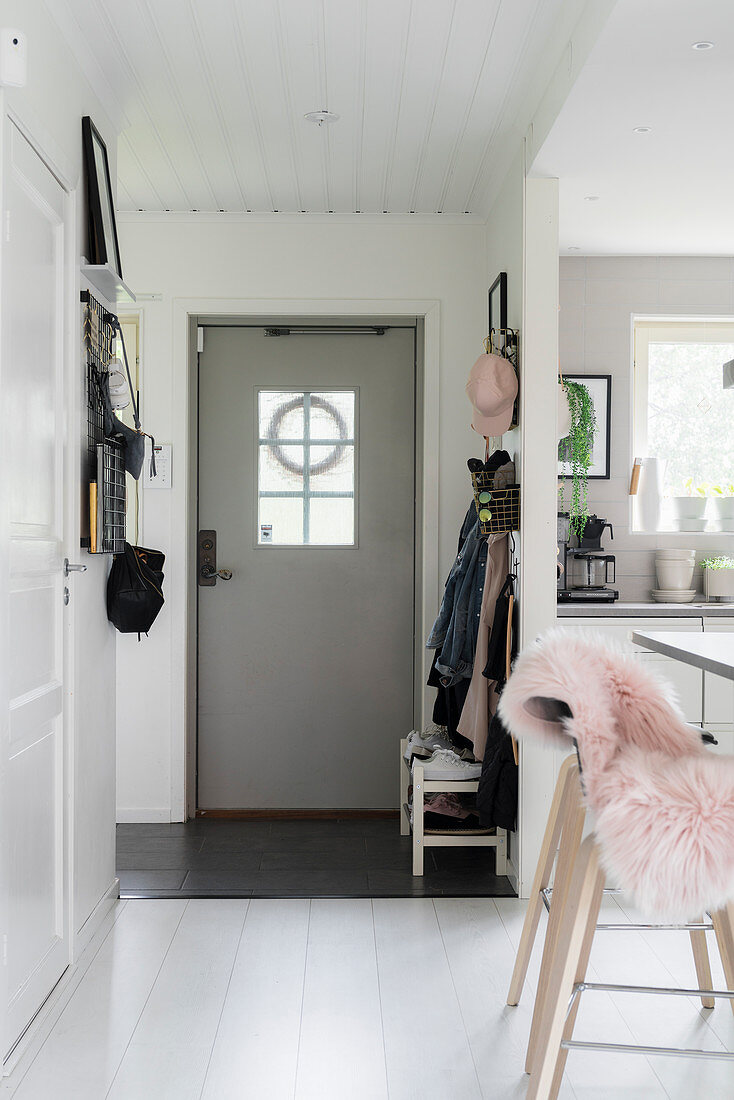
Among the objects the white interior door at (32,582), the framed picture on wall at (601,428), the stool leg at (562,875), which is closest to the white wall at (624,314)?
the framed picture on wall at (601,428)

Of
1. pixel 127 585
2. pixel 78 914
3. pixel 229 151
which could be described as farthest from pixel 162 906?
pixel 229 151

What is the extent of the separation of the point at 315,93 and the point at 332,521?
176 cm

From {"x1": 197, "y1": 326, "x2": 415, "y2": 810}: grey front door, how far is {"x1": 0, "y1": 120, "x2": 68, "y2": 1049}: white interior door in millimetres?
1616

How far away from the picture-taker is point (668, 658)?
346 cm

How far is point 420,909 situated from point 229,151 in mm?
2628

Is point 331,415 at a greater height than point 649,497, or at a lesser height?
greater

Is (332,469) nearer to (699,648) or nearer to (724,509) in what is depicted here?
(724,509)

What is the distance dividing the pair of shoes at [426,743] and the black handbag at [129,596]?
1.11m

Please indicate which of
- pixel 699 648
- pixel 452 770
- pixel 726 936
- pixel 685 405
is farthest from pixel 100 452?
pixel 685 405

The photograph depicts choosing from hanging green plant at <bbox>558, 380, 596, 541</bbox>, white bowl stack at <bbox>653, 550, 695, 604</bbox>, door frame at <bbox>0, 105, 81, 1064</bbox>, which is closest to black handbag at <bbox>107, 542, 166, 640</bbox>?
door frame at <bbox>0, 105, 81, 1064</bbox>

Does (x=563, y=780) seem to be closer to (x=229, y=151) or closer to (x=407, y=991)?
(x=407, y=991)

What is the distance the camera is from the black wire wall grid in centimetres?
271

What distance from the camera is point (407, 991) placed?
8.07 feet

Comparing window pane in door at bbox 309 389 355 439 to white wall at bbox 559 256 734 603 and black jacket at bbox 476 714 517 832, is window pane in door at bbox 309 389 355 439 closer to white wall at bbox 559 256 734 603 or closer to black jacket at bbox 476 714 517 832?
white wall at bbox 559 256 734 603
